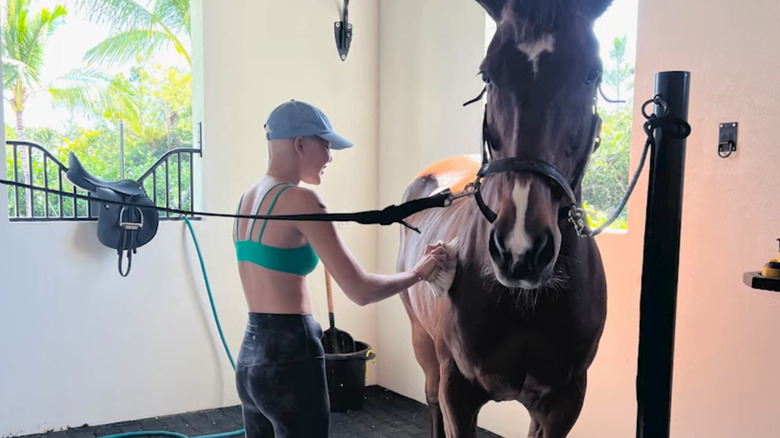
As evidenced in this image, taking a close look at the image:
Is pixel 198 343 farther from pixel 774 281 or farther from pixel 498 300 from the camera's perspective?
pixel 774 281

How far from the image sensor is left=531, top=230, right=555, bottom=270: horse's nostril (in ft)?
3.34

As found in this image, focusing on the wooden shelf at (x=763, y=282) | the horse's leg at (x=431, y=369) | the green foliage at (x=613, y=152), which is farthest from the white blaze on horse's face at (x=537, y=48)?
the green foliage at (x=613, y=152)

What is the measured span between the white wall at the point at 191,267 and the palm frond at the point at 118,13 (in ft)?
22.5

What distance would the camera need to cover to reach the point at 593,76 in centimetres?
115

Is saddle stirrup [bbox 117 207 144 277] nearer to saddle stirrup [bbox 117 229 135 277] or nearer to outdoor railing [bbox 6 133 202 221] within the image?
saddle stirrup [bbox 117 229 135 277]

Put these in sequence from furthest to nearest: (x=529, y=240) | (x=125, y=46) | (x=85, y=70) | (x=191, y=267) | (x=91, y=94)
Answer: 1. (x=85, y=70)
2. (x=91, y=94)
3. (x=125, y=46)
4. (x=191, y=267)
5. (x=529, y=240)

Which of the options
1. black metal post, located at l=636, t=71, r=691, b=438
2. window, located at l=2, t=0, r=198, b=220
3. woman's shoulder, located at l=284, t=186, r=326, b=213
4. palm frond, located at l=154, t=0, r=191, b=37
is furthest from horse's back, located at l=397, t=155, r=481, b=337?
palm frond, located at l=154, t=0, r=191, b=37

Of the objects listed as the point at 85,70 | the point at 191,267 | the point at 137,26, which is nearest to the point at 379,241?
the point at 191,267

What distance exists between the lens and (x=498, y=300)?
131 centimetres

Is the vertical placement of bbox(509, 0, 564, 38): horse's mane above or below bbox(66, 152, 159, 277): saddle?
above

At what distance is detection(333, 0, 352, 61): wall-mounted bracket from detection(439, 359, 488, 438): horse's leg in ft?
8.35

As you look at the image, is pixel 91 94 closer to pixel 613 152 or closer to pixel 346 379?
pixel 346 379

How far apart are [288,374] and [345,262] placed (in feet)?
0.98

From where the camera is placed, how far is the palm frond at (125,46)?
374 inches
